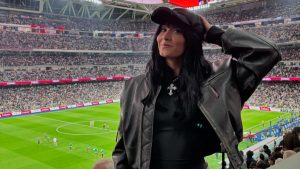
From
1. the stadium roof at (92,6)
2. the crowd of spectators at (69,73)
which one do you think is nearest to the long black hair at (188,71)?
the crowd of spectators at (69,73)

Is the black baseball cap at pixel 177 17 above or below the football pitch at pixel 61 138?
above

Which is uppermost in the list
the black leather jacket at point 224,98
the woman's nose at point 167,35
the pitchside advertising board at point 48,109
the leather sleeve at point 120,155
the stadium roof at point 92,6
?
the stadium roof at point 92,6

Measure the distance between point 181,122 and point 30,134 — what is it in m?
28.6

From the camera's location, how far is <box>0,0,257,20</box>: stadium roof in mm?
54969

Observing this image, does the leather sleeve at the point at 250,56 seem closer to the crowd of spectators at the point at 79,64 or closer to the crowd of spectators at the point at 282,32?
the crowd of spectators at the point at 79,64

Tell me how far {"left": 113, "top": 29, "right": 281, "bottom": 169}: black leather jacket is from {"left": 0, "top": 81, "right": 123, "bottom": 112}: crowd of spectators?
4225 centimetres

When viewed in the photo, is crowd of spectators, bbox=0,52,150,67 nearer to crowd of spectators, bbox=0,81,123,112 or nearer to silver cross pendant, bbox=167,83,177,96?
crowd of spectators, bbox=0,81,123,112

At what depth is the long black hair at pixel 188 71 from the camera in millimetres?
2258

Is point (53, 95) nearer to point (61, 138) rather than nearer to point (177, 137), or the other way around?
point (61, 138)

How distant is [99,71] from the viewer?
190 ft

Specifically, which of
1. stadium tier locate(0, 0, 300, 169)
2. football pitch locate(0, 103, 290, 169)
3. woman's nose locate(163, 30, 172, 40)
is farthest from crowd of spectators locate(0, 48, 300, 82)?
woman's nose locate(163, 30, 172, 40)

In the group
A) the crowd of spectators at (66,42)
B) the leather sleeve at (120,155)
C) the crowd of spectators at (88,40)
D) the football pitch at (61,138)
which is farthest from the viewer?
the crowd of spectators at (66,42)

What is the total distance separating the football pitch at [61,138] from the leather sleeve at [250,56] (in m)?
16.7

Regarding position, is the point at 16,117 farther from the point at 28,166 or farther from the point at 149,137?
the point at 149,137
